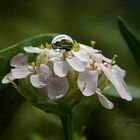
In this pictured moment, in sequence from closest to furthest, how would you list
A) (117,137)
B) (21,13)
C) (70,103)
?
(70,103)
(117,137)
(21,13)

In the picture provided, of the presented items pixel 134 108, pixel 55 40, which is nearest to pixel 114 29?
pixel 134 108

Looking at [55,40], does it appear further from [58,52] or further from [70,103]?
[70,103]

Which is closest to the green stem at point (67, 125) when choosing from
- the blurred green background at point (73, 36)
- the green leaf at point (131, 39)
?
the green leaf at point (131, 39)

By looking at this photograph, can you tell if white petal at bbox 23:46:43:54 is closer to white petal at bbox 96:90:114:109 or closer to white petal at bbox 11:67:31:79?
white petal at bbox 11:67:31:79

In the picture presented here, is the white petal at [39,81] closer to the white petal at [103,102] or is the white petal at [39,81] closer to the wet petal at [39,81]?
the wet petal at [39,81]

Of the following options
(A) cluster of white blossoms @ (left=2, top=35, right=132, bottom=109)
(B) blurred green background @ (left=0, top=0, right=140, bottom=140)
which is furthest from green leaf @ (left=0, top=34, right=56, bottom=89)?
(B) blurred green background @ (left=0, top=0, right=140, bottom=140)

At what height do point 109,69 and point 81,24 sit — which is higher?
point 109,69
